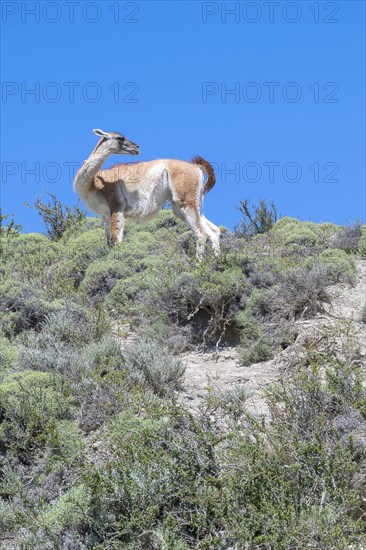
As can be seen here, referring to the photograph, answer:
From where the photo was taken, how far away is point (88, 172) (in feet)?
54.3

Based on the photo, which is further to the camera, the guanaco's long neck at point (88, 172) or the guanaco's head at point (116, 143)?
the guanaco's head at point (116, 143)

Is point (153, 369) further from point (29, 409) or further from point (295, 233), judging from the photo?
point (295, 233)

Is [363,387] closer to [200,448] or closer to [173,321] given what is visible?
[200,448]

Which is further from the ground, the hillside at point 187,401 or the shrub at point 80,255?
the shrub at point 80,255

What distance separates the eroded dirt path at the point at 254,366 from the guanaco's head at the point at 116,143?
6.29 metres

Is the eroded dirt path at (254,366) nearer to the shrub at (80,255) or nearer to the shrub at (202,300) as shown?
the shrub at (202,300)

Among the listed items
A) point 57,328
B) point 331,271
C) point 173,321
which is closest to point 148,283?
point 173,321

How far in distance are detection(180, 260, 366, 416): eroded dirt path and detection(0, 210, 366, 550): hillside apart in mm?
31

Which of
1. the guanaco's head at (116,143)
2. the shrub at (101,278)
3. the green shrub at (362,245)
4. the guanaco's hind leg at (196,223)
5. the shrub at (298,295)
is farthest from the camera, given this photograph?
the guanaco's head at (116,143)

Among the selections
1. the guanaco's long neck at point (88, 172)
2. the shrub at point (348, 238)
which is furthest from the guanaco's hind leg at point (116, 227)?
the shrub at point (348, 238)

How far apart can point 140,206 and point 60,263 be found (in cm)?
190

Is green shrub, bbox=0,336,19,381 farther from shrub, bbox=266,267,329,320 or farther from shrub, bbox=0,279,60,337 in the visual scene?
shrub, bbox=266,267,329,320

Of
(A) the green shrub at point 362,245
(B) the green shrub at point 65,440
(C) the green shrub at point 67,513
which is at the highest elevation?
(A) the green shrub at point 362,245

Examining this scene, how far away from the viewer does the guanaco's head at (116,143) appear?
1702 centimetres
